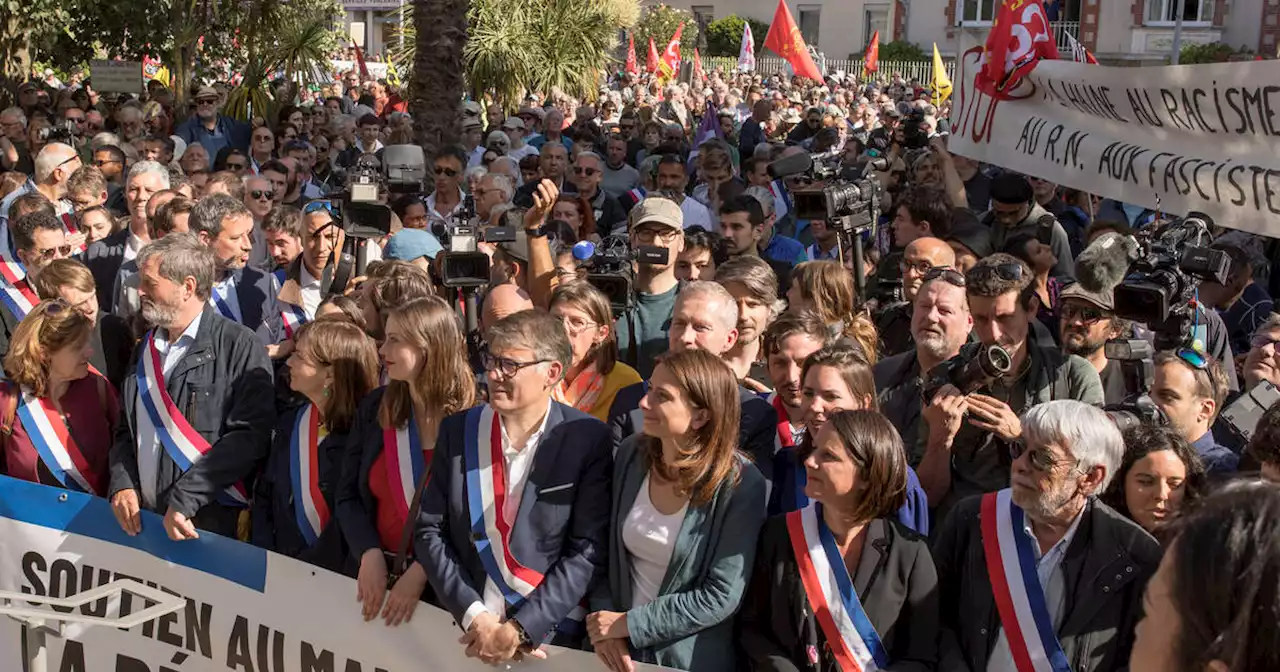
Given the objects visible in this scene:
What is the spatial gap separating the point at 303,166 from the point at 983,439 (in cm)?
820

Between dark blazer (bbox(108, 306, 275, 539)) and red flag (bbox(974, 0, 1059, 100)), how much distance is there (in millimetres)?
4204

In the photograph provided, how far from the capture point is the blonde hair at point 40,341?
5078 mm

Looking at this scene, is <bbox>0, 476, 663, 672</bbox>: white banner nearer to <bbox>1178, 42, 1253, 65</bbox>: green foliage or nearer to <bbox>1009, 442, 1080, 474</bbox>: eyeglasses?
<bbox>1009, 442, 1080, 474</bbox>: eyeglasses

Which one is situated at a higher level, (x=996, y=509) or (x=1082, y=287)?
(x=1082, y=287)

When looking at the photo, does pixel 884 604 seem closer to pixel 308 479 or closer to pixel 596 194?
pixel 308 479

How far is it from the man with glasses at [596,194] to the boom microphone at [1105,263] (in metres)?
5.23

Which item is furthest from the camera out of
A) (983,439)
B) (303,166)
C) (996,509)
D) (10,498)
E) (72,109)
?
(72,109)

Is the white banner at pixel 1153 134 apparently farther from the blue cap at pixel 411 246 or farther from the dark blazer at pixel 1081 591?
the blue cap at pixel 411 246

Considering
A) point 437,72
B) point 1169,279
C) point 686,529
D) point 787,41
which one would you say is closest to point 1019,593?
point 686,529

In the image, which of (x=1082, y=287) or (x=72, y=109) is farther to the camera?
(x=72, y=109)

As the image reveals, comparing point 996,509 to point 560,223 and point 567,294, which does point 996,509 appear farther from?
point 560,223

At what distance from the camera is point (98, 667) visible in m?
4.93

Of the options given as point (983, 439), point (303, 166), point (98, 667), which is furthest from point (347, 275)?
point (303, 166)

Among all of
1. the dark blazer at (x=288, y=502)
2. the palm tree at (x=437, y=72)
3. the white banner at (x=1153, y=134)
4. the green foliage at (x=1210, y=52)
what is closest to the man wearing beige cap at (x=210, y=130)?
the palm tree at (x=437, y=72)
